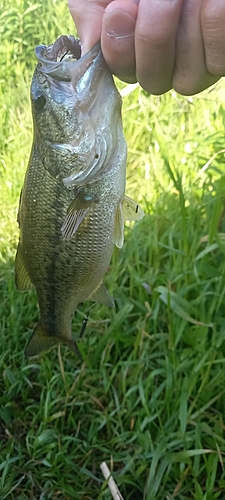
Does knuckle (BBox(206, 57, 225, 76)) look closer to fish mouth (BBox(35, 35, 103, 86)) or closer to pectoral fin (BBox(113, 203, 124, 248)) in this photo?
fish mouth (BBox(35, 35, 103, 86))

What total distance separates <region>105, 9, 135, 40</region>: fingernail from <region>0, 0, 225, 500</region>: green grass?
2.99 ft

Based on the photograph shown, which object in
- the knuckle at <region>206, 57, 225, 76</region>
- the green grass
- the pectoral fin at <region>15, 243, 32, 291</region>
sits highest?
the knuckle at <region>206, 57, 225, 76</region>

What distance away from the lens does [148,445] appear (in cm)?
192

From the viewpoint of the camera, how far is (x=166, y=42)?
1.02 m

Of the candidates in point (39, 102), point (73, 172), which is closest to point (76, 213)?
point (73, 172)

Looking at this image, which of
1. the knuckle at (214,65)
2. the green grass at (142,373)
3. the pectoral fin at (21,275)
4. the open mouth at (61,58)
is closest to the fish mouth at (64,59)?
the open mouth at (61,58)

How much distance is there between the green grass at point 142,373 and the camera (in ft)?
6.22

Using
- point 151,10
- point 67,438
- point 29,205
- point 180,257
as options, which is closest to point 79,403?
point 67,438

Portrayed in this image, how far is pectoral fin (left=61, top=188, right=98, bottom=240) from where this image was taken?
1257 mm

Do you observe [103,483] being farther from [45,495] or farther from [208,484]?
[208,484]

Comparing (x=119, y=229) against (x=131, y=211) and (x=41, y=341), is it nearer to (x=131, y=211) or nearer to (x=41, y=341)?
(x=131, y=211)

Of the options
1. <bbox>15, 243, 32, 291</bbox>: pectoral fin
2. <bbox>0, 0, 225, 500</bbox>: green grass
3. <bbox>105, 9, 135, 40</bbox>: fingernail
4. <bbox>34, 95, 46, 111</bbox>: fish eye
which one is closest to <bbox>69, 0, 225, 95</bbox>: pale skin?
<bbox>105, 9, 135, 40</bbox>: fingernail

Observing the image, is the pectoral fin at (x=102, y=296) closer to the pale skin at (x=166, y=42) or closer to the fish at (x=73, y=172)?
the fish at (x=73, y=172)

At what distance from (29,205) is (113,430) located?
3.62 ft
